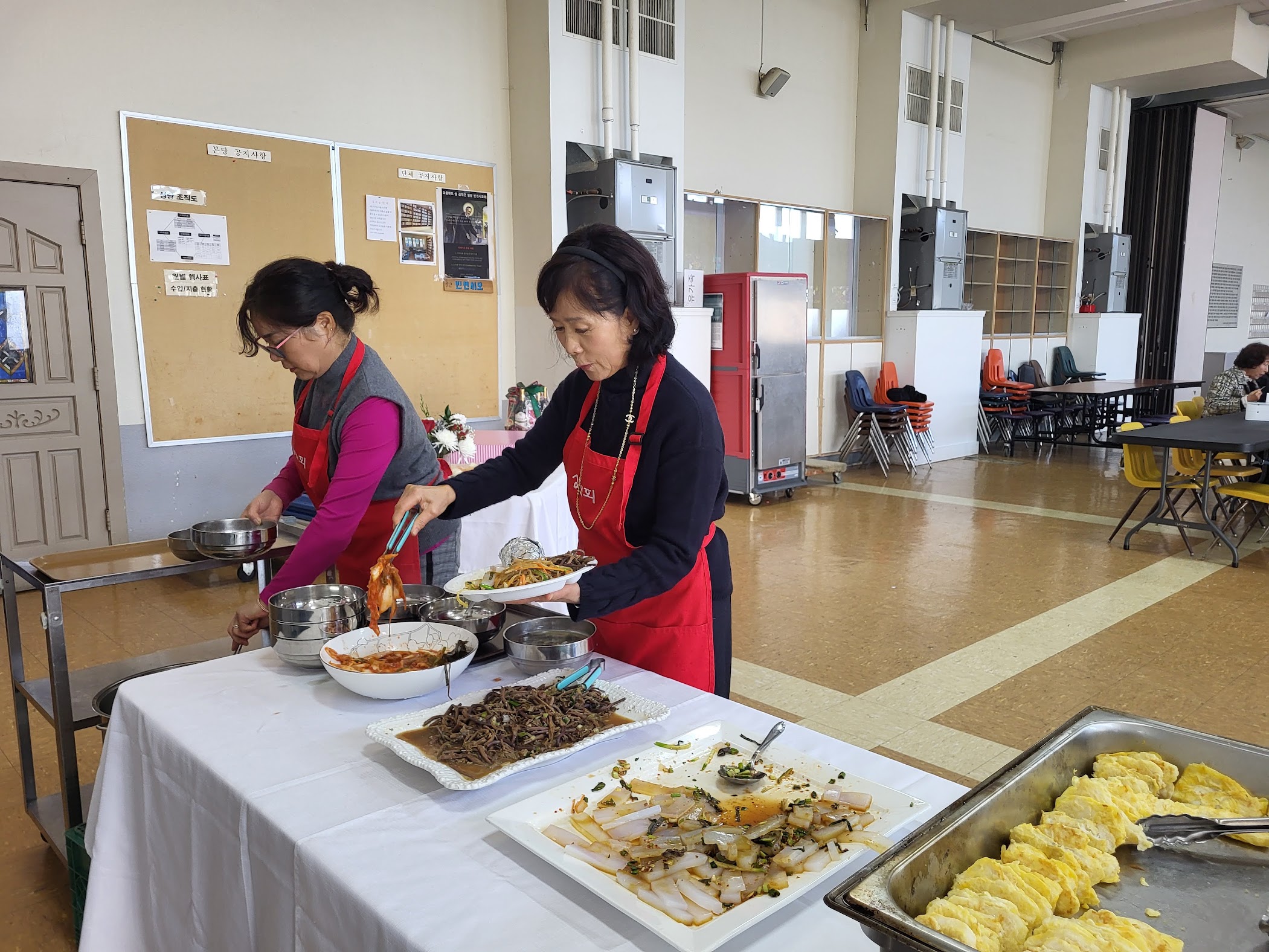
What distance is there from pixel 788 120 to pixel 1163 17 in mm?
5215

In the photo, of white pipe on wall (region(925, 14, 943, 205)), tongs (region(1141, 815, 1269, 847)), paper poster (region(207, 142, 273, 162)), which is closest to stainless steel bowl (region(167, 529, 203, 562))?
tongs (region(1141, 815, 1269, 847))

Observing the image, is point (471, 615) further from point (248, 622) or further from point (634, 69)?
point (634, 69)

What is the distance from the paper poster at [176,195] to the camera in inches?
202

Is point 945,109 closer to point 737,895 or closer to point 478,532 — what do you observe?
point 478,532

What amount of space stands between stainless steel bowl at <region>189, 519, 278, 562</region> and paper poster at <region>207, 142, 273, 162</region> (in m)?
3.73

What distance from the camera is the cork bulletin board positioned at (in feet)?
16.9

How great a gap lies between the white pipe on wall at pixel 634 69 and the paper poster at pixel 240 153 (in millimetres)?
2531

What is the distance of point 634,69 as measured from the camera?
661 cm

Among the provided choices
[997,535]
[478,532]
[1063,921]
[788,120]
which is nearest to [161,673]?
[1063,921]

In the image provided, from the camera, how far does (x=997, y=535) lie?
6574 mm

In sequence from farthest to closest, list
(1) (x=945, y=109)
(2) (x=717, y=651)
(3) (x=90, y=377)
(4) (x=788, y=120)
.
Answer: (1) (x=945, y=109)
(4) (x=788, y=120)
(3) (x=90, y=377)
(2) (x=717, y=651)

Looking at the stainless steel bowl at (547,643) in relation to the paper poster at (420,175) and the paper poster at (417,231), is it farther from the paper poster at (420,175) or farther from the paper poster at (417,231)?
the paper poster at (420,175)

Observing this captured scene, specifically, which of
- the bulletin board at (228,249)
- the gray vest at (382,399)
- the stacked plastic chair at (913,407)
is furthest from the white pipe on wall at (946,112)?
the gray vest at (382,399)

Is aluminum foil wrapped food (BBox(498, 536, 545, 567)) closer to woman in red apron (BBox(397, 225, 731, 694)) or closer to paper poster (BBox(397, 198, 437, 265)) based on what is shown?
woman in red apron (BBox(397, 225, 731, 694))
